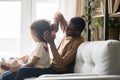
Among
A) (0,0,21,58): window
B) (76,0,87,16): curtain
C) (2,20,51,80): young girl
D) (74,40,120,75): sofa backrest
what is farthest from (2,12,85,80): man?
(0,0,21,58): window

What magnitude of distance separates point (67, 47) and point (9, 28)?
4.48 ft

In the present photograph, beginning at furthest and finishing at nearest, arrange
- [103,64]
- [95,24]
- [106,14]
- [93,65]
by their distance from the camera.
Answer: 1. [95,24]
2. [106,14]
3. [93,65]
4. [103,64]

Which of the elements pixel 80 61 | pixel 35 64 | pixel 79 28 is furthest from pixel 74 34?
pixel 35 64

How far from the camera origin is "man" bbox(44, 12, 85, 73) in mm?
2342

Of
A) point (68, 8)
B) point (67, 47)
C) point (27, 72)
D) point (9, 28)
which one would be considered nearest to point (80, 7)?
point (68, 8)

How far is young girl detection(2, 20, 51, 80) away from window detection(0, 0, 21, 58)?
118 centimetres

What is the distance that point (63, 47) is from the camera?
255cm

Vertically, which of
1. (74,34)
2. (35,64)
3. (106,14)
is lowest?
(35,64)

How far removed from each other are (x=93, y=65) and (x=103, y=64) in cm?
23

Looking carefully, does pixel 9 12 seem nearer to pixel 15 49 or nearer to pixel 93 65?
pixel 15 49

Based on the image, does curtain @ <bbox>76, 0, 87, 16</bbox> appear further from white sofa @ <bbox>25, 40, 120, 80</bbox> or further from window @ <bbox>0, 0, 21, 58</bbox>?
white sofa @ <bbox>25, 40, 120, 80</bbox>

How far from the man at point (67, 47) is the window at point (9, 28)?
118 cm

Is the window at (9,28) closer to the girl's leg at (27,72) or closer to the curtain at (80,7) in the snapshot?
the curtain at (80,7)

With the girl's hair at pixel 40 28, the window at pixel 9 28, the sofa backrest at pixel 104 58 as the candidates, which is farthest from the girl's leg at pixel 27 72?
the window at pixel 9 28
